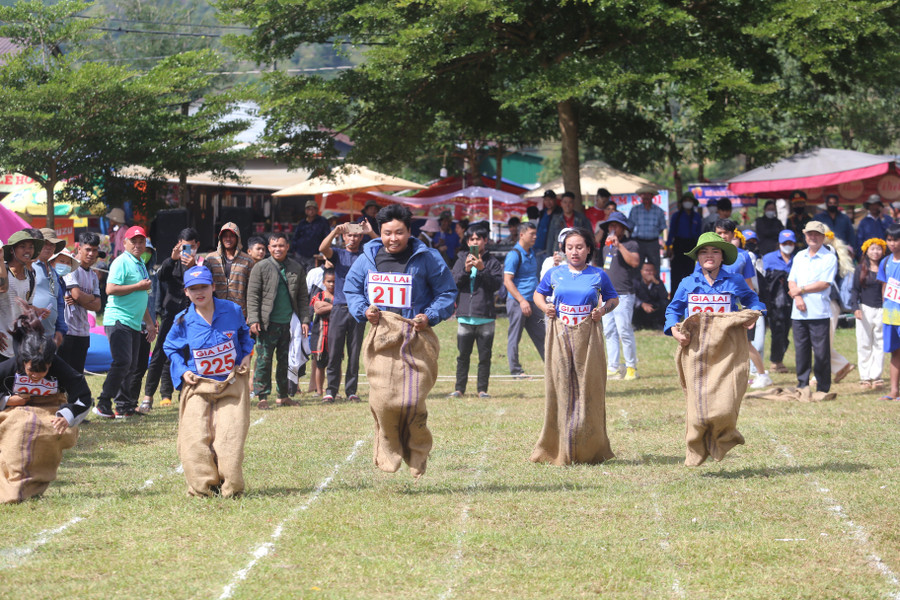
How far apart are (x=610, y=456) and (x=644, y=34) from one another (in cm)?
1282

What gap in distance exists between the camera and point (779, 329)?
619 inches

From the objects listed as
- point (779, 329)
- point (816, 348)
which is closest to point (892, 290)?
point (816, 348)

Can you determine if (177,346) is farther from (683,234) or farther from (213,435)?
(683,234)

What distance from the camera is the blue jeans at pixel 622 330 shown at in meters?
14.8

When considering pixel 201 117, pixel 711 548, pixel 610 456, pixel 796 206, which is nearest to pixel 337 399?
pixel 610 456

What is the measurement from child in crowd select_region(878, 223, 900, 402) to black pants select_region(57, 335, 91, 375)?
28.3 ft

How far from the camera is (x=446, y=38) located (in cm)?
2050

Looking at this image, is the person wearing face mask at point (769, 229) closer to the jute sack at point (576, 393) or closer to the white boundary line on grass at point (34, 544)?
the jute sack at point (576, 393)

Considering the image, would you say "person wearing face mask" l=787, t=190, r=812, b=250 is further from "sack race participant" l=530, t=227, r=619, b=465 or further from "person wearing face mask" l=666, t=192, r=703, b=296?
"sack race participant" l=530, t=227, r=619, b=465

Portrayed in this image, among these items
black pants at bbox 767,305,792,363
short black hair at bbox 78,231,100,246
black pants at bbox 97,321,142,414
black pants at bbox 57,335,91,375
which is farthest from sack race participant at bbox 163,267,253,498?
black pants at bbox 767,305,792,363

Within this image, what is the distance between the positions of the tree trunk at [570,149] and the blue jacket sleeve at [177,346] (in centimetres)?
1499

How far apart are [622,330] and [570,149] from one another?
26.9 feet

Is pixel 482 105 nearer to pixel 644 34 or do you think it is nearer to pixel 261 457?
pixel 644 34

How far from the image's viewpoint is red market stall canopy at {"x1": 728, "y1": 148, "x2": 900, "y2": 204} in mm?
22250
